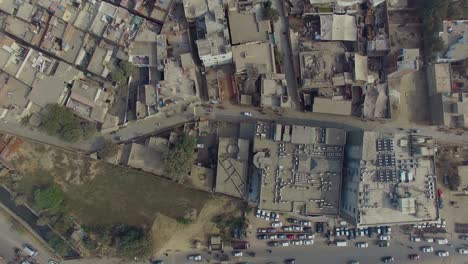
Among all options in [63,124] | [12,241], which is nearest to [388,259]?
[63,124]

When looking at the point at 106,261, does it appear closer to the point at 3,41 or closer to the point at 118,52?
the point at 118,52

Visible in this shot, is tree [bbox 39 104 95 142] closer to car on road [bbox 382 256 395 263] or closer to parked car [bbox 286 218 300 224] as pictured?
parked car [bbox 286 218 300 224]

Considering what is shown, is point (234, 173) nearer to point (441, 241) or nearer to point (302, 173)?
point (302, 173)

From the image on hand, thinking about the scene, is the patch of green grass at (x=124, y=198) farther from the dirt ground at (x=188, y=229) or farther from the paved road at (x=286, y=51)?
the paved road at (x=286, y=51)

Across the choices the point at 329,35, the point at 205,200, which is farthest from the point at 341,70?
the point at 205,200

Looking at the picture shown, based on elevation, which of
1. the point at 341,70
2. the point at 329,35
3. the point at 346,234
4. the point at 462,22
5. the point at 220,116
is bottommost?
the point at 346,234

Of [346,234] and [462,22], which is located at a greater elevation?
[462,22]

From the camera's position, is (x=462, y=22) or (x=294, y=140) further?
(x=462, y=22)

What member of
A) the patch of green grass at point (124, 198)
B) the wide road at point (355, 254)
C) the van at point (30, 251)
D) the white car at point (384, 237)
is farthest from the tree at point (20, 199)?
the white car at point (384, 237)
